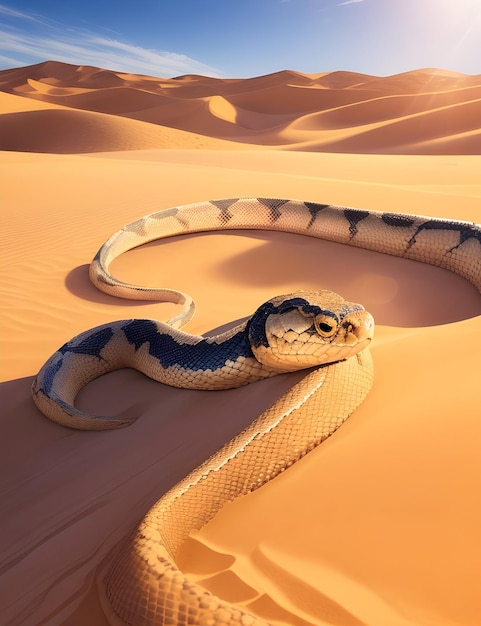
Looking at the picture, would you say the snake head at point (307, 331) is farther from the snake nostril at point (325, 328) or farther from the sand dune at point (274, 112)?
the sand dune at point (274, 112)

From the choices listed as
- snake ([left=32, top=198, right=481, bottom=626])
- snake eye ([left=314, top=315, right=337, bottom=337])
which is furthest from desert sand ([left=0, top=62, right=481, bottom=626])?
snake eye ([left=314, top=315, right=337, bottom=337])

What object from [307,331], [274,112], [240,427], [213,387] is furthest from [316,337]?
[274,112]

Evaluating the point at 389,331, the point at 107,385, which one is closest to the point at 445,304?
the point at 389,331

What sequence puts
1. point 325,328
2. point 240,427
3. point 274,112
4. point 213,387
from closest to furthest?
point 240,427, point 325,328, point 213,387, point 274,112

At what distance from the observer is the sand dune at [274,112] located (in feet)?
97.7

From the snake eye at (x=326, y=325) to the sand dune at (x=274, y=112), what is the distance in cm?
2418

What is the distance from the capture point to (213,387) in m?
3.33

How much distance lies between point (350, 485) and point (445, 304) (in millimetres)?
4081

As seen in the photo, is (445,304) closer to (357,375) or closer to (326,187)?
(357,375)

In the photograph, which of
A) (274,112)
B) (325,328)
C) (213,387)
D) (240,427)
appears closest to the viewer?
(240,427)

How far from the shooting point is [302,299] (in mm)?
2990

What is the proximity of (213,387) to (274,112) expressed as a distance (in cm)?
5363

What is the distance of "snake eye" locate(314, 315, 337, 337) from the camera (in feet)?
9.07

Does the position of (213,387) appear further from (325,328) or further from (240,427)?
(325,328)
